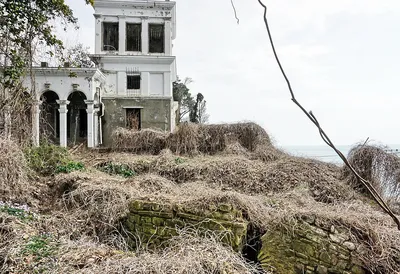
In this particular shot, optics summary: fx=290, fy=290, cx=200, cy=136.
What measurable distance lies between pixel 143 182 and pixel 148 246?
2660 millimetres

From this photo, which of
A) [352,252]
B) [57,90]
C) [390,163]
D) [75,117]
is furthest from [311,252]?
[75,117]

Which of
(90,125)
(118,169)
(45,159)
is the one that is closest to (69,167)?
(45,159)

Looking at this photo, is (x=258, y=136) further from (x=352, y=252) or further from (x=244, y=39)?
(x=244, y=39)

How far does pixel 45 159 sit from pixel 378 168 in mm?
8758

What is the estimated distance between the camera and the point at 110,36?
1850 centimetres

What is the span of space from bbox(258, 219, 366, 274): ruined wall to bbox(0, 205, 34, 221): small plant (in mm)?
3618

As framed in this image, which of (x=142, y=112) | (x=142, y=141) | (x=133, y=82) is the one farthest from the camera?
(x=133, y=82)

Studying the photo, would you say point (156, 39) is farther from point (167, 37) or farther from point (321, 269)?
point (321, 269)

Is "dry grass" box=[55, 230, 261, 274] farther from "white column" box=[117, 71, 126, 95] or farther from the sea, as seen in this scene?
"white column" box=[117, 71, 126, 95]

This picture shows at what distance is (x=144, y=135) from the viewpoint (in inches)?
468

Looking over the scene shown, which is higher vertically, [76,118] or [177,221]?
[76,118]

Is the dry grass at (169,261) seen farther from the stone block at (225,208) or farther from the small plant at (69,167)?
the small plant at (69,167)

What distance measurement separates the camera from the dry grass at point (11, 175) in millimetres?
5471

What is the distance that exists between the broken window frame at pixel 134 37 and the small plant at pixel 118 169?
11760 millimetres
